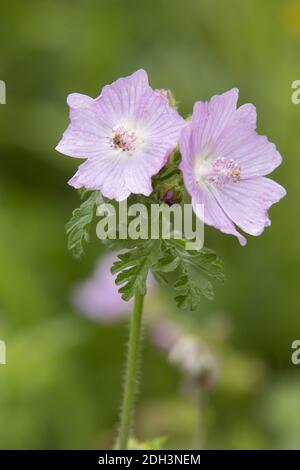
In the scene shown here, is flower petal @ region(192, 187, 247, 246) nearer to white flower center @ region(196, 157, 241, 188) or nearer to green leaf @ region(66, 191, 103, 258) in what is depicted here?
white flower center @ region(196, 157, 241, 188)

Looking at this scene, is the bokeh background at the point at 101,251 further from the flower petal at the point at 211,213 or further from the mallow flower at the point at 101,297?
the flower petal at the point at 211,213

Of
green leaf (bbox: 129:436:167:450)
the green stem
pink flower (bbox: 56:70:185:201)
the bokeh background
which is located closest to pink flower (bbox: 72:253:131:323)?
the bokeh background

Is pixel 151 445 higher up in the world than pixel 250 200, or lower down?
lower down

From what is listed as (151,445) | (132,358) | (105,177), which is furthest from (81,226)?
(151,445)

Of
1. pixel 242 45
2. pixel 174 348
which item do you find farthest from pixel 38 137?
pixel 174 348

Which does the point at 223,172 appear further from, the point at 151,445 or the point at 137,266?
the point at 151,445

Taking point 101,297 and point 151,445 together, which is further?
point 101,297

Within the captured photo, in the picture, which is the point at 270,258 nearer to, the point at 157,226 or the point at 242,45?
the point at 242,45
